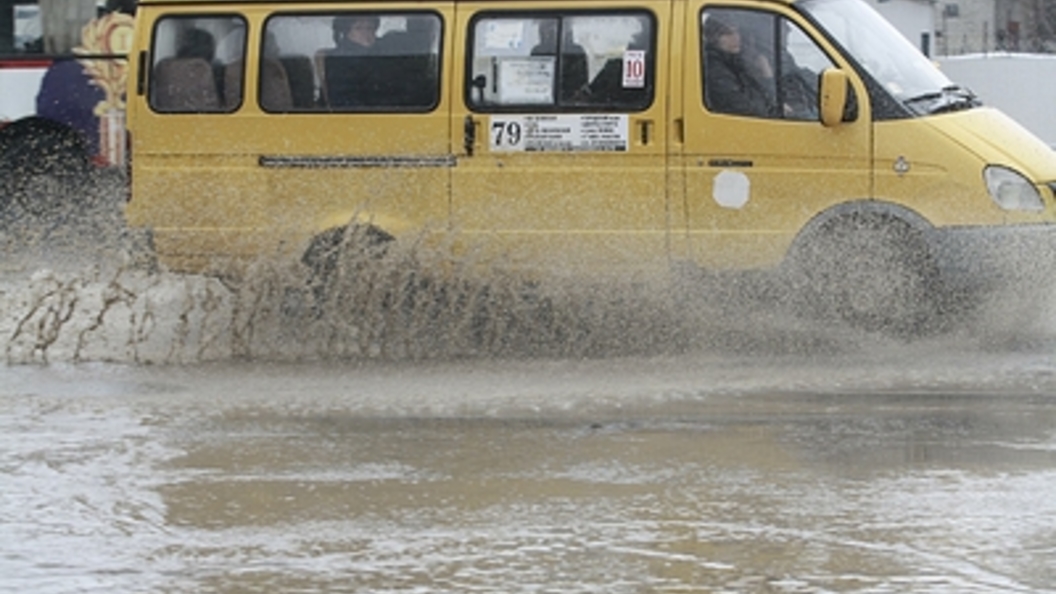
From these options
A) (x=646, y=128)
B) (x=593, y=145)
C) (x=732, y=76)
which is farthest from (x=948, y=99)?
(x=593, y=145)

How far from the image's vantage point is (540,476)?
23.1 ft

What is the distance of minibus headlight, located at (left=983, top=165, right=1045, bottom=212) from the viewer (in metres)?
9.98

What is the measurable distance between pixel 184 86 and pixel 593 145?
2341 millimetres

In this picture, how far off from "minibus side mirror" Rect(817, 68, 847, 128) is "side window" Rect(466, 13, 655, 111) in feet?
3.05

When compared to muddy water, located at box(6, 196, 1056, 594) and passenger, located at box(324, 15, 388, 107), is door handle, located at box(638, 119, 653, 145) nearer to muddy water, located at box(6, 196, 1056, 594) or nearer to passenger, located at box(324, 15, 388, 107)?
muddy water, located at box(6, 196, 1056, 594)

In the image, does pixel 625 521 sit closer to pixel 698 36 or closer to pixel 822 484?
pixel 822 484

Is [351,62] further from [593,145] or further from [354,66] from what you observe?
[593,145]

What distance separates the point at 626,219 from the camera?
1038cm

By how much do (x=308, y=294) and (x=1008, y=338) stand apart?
3.77 meters

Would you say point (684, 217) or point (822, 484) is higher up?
point (684, 217)

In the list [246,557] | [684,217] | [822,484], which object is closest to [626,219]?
[684,217]

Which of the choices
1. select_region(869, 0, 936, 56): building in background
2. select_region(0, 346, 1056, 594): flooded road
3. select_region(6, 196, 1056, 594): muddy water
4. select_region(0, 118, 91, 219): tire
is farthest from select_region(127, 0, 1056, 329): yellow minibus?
select_region(869, 0, 936, 56): building in background

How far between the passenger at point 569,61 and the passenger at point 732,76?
2.19 feet

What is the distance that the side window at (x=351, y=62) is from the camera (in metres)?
10.6
